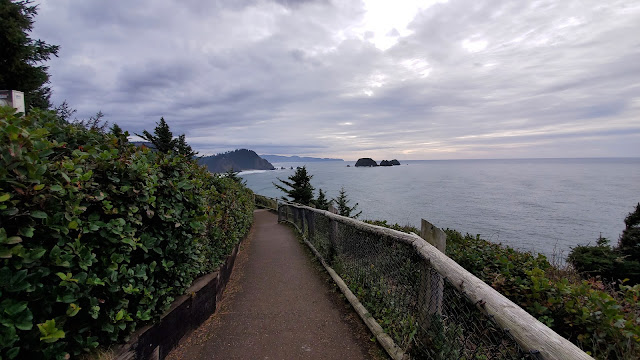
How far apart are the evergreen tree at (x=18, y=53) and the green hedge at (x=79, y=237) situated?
10683 millimetres

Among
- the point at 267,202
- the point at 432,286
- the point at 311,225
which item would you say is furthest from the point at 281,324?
the point at 267,202

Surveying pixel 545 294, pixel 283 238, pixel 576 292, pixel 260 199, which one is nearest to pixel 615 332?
pixel 576 292

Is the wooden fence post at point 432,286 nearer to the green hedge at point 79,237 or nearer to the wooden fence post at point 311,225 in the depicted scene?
the green hedge at point 79,237

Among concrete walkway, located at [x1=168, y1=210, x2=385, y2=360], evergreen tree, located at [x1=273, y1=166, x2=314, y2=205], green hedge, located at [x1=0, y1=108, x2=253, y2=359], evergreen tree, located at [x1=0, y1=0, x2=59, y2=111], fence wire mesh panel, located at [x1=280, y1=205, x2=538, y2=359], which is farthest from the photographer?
evergreen tree, located at [x1=273, y1=166, x2=314, y2=205]

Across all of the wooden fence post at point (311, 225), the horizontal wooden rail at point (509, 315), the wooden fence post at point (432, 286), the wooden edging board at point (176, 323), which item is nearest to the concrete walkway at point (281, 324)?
the wooden edging board at point (176, 323)

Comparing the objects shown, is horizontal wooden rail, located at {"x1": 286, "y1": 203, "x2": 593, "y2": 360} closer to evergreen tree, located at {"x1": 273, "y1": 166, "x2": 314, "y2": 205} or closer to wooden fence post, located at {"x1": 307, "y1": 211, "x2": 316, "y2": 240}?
wooden fence post, located at {"x1": 307, "y1": 211, "x2": 316, "y2": 240}

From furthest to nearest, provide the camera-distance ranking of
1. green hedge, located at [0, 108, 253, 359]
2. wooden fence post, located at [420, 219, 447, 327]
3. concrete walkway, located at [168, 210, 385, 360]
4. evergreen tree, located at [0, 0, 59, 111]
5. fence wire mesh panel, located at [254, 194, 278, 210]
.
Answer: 1. fence wire mesh panel, located at [254, 194, 278, 210]
2. evergreen tree, located at [0, 0, 59, 111]
3. concrete walkway, located at [168, 210, 385, 360]
4. wooden fence post, located at [420, 219, 447, 327]
5. green hedge, located at [0, 108, 253, 359]

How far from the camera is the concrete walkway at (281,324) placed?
3.15 metres

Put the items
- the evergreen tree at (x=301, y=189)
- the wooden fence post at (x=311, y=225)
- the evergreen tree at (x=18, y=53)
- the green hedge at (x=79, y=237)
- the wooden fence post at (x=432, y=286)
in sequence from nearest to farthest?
the green hedge at (x=79, y=237) < the wooden fence post at (x=432, y=286) < the wooden fence post at (x=311, y=225) < the evergreen tree at (x=18, y=53) < the evergreen tree at (x=301, y=189)

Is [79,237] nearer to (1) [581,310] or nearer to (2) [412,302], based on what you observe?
(2) [412,302]

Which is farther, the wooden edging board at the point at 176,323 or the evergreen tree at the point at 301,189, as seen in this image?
the evergreen tree at the point at 301,189

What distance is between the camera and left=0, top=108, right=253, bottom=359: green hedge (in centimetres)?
150

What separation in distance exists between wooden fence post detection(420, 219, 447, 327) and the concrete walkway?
787mm

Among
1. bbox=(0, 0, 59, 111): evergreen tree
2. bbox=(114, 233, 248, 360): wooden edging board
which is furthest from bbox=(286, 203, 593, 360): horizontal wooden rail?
bbox=(0, 0, 59, 111): evergreen tree
